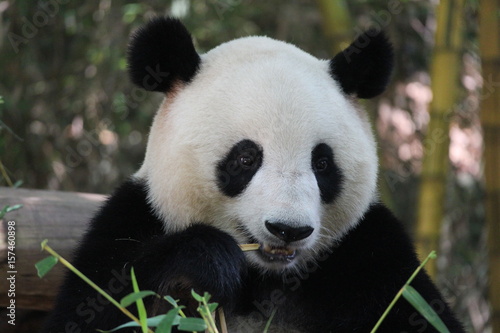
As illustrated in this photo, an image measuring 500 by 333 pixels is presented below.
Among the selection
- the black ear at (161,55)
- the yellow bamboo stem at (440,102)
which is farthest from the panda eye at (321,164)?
the yellow bamboo stem at (440,102)

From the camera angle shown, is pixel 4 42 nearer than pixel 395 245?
No

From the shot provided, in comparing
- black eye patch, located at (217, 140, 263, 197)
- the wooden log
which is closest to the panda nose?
black eye patch, located at (217, 140, 263, 197)

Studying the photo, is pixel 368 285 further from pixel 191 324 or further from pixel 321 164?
pixel 191 324

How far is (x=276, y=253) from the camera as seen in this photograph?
2.74 m

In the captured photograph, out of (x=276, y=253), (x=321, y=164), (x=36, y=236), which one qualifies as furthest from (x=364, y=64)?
(x=36, y=236)

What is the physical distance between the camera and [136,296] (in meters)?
2.05

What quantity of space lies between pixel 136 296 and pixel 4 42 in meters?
4.18

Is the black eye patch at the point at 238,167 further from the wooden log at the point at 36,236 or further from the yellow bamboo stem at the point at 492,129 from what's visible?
the yellow bamboo stem at the point at 492,129

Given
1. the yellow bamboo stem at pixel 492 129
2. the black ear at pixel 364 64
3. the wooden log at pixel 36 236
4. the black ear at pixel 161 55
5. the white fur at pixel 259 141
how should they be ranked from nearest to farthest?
1. the white fur at pixel 259 141
2. the black ear at pixel 161 55
3. the black ear at pixel 364 64
4. the wooden log at pixel 36 236
5. the yellow bamboo stem at pixel 492 129

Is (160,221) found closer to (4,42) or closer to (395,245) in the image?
(395,245)

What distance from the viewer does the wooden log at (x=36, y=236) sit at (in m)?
3.45

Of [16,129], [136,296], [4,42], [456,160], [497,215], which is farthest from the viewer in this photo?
[456,160]

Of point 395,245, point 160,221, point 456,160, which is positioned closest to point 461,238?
point 456,160

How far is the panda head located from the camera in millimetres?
2744
